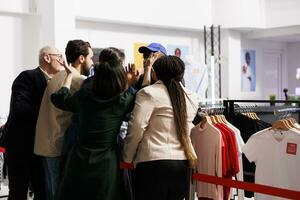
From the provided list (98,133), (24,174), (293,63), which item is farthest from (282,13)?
(98,133)

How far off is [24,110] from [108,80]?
89 centimetres

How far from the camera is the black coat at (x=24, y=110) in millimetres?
3605

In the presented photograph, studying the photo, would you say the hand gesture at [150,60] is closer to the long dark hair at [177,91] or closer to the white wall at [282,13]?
the long dark hair at [177,91]

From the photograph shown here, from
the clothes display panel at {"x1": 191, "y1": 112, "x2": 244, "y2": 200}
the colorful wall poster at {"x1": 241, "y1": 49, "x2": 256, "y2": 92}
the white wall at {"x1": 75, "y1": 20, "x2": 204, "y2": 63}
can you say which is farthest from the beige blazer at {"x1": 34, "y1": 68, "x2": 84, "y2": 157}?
the colorful wall poster at {"x1": 241, "y1": 49, "x2": 256, "y2": 92}

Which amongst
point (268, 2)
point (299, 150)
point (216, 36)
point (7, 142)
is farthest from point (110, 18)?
point (299, 150)

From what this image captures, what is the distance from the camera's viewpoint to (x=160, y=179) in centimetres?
302

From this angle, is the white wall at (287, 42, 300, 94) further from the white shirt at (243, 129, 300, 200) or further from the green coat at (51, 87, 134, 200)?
the green coat at (51, 87, 134, 200)

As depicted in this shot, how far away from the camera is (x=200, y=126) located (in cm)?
367

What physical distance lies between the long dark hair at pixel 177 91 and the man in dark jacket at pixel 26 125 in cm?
85

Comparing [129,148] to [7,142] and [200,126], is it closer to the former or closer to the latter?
[200,126]

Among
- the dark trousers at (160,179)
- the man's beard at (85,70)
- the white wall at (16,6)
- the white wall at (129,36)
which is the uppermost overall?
the white wall at (16,6)

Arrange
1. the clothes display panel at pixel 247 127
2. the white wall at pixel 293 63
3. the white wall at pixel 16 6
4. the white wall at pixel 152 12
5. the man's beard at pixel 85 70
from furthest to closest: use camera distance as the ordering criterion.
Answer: the white wall at pixel 293 63 < the white wall at pixel 152 12 < the white wall at pixel 16 6 < the clothes display panel at pixel 247 127 < the man's beard at pixel 85 70

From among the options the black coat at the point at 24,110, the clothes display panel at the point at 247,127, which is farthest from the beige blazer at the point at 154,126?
the clothes display panel at the point at 247,127

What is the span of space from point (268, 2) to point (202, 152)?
682cm
